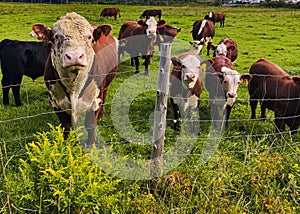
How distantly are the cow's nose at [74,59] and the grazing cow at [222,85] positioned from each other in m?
2.55

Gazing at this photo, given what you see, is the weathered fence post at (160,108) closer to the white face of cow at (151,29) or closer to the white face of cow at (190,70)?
the white face of cow at (190,70)

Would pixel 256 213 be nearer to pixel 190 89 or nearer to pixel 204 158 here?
pixel 204 158

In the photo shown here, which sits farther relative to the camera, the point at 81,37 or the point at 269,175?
the point at 81,37

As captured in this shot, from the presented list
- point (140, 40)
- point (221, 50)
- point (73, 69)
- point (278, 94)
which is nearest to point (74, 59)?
point (73, 69)

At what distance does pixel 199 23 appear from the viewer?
13539 millimetres

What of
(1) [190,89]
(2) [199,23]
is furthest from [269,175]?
(2) [199,23]

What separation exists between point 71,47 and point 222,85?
3.03 m

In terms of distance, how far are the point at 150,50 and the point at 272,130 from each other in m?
4.84

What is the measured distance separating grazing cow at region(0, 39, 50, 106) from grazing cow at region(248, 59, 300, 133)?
3.98m

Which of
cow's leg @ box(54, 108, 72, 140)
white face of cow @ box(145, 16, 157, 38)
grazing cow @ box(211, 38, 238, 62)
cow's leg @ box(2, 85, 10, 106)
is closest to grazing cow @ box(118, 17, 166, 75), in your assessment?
white face of cow @ box(145, 16, 157, 38)

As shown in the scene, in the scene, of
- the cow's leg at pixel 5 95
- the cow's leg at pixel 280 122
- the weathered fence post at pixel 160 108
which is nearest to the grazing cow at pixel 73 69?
the weathered fence post at pixel 160 108

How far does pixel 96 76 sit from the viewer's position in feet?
15.6

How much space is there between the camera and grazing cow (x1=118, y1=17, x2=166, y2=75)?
9798 mm

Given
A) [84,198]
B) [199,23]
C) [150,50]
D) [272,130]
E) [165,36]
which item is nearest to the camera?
[84,198]
